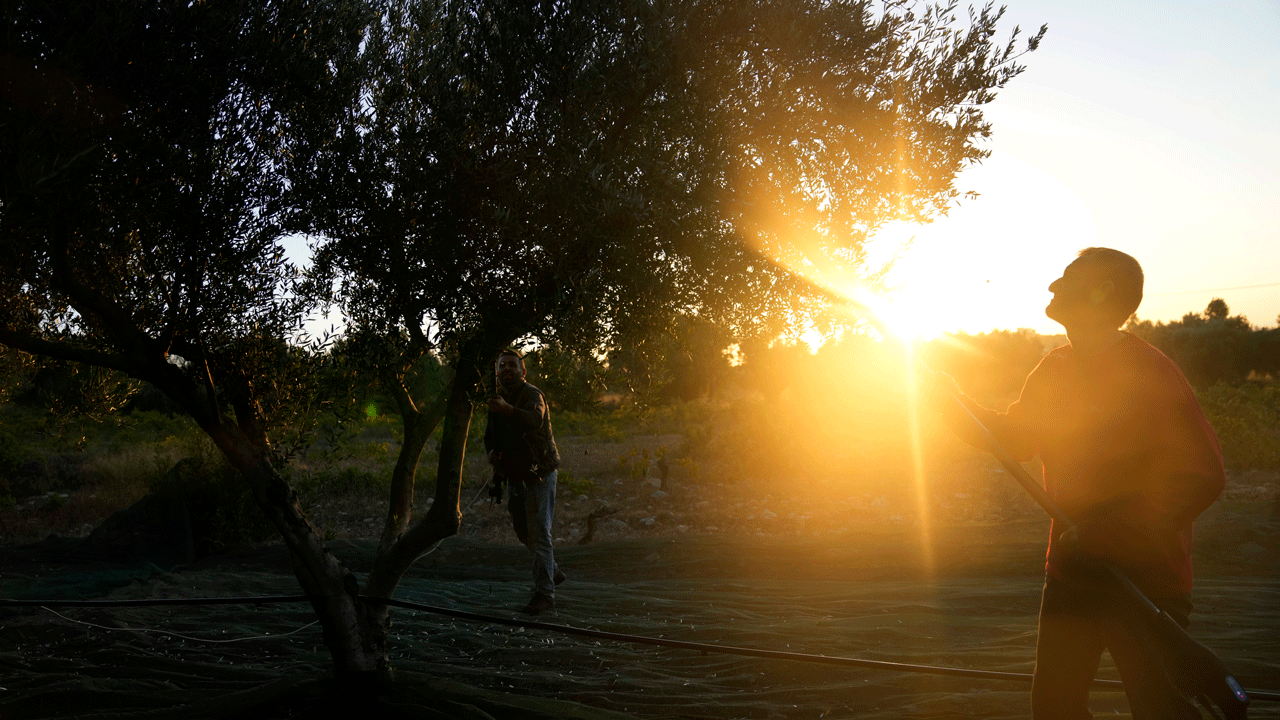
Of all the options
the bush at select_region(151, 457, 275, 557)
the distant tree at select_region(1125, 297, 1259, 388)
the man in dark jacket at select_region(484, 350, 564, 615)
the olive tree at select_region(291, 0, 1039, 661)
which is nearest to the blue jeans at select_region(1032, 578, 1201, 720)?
the olive tree at select_region(291, 0, 1039, 661)

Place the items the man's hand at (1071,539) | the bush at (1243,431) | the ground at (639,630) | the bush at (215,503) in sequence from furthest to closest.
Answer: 1. the bush at (1243,431)
2. the bush at (215,503)
3. the ground at (639,630)
4. the man's hand at (1071,539)

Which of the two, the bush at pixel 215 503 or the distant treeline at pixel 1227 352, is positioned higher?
the distant treeline at pixel 1227 352

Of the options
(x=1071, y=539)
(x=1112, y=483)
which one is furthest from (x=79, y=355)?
(x=1112, y=483)

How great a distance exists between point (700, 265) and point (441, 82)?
6.72 feet

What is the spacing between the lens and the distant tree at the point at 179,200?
159 inches

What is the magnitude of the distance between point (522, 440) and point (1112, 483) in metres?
5.96

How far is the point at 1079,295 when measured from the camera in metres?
3.13

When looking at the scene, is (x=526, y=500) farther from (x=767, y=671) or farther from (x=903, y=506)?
(x=903, y=506)

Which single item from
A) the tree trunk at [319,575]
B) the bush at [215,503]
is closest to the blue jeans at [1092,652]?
the tree trunk at [319,575]

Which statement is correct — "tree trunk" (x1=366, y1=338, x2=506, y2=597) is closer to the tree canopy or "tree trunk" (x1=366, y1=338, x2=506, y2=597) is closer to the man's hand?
the tree canopy

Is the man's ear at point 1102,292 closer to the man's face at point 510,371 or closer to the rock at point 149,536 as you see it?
the man's face at point 510,371

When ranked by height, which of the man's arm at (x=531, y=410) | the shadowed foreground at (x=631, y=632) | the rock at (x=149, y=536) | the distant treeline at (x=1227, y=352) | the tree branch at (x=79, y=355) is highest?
the distant treeline at (x=1227, y=352)

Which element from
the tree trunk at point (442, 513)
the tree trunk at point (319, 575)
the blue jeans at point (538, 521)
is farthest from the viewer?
the blue jeans at point (538, 521)

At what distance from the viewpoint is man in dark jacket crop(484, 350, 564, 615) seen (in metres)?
7.90
